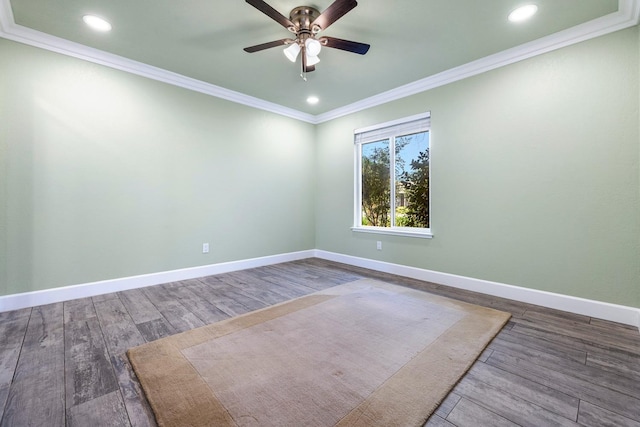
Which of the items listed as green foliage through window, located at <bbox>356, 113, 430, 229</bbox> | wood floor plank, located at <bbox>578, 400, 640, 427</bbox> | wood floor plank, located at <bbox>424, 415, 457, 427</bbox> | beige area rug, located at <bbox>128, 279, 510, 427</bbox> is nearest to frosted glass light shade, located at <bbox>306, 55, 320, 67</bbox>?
green foliage through window, located at <bbox>356, 113, 430, 229</bbox>

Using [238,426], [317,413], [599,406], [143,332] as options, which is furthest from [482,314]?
[143,332]

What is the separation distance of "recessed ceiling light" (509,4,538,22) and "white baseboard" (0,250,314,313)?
401 cm

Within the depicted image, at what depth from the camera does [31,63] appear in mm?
2584

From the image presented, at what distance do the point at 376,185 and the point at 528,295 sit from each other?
2.32 m

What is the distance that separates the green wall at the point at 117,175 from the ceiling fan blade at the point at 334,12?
7.26 feet

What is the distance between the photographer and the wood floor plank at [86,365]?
4.68ft

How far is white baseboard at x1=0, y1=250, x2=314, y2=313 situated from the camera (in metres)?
2.54

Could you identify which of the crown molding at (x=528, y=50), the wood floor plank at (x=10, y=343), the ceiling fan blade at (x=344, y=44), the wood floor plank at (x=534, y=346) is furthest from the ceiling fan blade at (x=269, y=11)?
the wood floor plank at (x=534, y=346)

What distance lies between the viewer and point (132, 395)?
140 cm

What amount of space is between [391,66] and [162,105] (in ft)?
9.20

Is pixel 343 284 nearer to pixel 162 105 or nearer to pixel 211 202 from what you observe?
pixel 211 202

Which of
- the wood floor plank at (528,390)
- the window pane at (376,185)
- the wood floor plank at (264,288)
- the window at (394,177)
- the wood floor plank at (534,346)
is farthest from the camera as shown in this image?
the window pane at (376,185)

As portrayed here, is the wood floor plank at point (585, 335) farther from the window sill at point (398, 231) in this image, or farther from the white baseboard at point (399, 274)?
the window sill at point (398, 231)

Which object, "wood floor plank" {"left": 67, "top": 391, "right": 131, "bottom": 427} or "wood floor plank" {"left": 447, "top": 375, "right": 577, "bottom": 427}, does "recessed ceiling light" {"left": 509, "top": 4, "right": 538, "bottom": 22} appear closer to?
"wood floor plank" {"left": 447, "top": 375, "right": 577, "bottom": 427}
